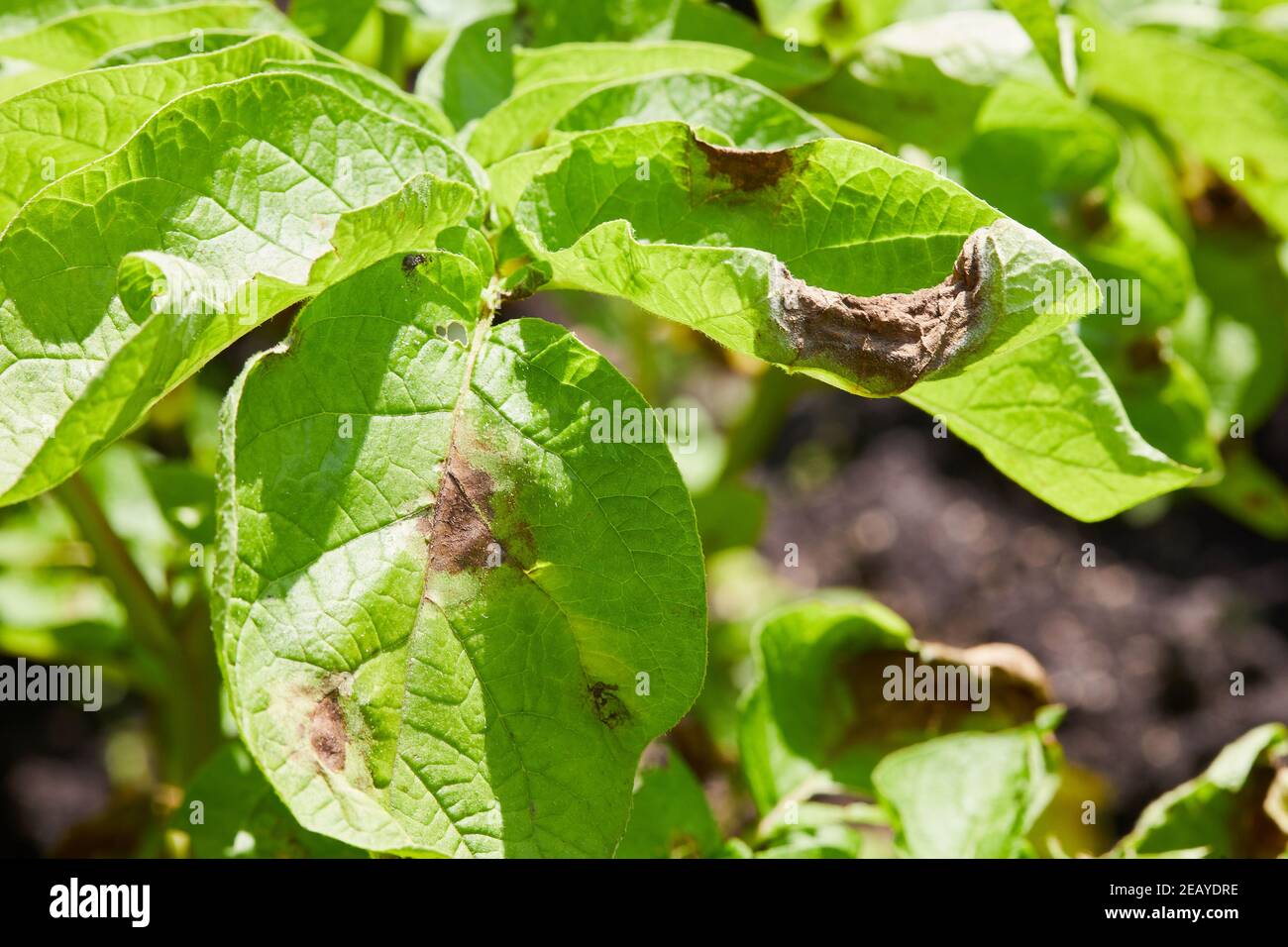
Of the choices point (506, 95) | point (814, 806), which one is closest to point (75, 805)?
point (814, 806)

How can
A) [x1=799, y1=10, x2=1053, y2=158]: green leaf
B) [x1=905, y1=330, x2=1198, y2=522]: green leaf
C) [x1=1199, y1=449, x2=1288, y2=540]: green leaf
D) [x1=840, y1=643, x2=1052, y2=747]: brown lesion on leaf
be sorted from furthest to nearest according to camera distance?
[x1=1199, y1=449, x2=1288, y2=540]: green leaf → [x1=840, y1=643, x2=1052, y2=747]: brown lesion on leaf → [x1=799, y1=10, x2=1053, y2=158]: green leaf → [x1=905, y1=330, x2=1198, y2=522]: green leaf

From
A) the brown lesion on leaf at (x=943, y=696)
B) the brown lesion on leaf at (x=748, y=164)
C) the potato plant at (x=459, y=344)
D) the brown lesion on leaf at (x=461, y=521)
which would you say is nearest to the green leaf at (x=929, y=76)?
the potato plant at (x=459, y=344)

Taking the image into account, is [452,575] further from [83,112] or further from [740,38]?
[740,38]

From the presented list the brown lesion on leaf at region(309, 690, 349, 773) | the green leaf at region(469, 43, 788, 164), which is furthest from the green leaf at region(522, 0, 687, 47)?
the brown lesion on leaf at region(309, 690, 349, 773)

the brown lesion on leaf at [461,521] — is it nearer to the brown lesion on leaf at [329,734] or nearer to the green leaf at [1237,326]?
the brown lesion on leaf at [329,734]

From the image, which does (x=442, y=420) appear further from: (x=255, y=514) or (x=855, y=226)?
(x=855, y=226)

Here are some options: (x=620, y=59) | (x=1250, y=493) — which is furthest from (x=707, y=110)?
(x=1250, y=493)

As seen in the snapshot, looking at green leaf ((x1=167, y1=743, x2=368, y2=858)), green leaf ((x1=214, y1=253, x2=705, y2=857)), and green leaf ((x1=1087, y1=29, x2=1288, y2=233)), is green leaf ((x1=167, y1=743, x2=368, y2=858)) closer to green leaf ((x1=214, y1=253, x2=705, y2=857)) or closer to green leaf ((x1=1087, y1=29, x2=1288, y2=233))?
green leaf ((x1=214, y1=253, x2=705, y2=857))
